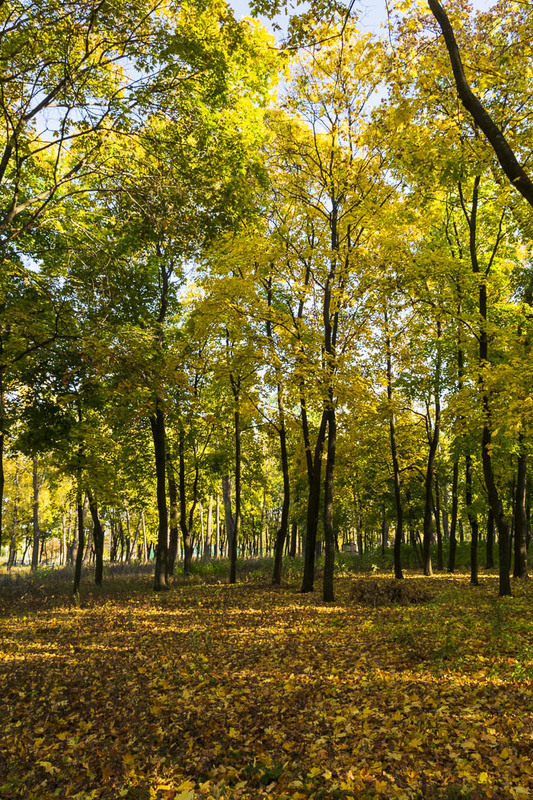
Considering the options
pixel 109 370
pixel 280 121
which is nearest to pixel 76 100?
pixel 109 370

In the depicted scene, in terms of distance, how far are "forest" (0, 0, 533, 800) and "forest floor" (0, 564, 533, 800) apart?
38 millimetres

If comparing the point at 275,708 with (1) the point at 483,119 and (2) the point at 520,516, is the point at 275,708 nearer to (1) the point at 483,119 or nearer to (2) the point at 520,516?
(1) the point at 483,119

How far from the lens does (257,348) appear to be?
14.0 meters

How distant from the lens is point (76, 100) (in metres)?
6.72

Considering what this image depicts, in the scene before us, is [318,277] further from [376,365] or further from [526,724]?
[526,724]

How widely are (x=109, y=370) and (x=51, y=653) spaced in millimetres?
5465

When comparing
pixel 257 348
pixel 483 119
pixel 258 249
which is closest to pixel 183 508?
pixel 257 348

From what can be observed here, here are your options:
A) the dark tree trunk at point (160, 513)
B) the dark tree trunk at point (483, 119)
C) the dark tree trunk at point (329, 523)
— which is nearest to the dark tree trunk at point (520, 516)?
the dark tree trunk at point (329, 523)

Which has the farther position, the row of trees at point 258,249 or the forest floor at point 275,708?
the row of trees at point 258,249

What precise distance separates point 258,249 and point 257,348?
2911 millimetres

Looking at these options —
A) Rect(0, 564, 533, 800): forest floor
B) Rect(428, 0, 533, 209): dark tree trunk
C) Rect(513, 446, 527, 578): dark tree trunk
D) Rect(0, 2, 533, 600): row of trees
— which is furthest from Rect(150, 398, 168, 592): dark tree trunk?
Rect(428, 0, 533, 209): dark tree trunk

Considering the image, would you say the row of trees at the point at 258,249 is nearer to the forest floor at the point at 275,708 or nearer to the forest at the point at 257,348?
the forest at the point at 257,348

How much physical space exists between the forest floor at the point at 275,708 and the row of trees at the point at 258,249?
11.7ft

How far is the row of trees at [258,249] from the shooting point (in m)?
6.66
